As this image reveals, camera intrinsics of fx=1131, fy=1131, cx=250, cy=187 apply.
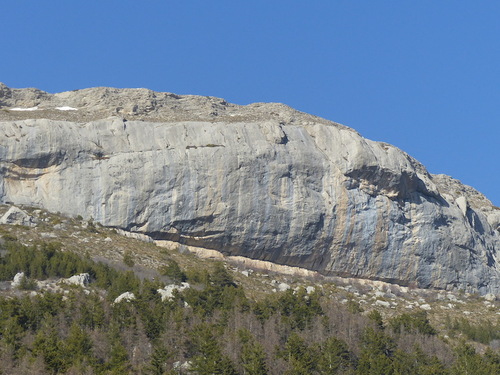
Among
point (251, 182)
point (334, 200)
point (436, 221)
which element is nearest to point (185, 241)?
point (251, 182)

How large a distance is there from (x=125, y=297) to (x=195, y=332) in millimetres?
6326

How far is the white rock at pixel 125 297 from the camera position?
63.6 meters

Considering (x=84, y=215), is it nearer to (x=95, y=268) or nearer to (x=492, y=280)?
(x=95, y=268)

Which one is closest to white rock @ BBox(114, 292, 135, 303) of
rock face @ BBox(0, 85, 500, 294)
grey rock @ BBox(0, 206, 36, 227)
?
rock face @ BBox(0, 85, 500, 294)

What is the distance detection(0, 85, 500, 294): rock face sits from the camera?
246 feet

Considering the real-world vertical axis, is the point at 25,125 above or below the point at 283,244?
above

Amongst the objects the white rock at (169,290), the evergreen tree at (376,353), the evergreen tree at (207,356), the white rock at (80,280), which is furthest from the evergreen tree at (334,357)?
the white rock at (80,280)

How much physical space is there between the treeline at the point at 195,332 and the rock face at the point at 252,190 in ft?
19.3

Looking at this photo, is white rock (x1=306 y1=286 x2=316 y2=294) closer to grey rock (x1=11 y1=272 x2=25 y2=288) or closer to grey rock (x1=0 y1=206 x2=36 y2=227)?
grey rock (x1=0 y1=206 x2=36 y2=227)

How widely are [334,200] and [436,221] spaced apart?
8.86 metres

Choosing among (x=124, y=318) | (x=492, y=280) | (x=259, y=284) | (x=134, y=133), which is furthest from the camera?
(x=492, y=280)

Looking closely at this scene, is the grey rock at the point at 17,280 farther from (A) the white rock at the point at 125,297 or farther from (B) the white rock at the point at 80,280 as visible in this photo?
(A) the white rock at the point at 125,297

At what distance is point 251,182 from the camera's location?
76.4 metres

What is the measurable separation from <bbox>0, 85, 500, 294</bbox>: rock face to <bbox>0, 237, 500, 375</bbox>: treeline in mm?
5890
